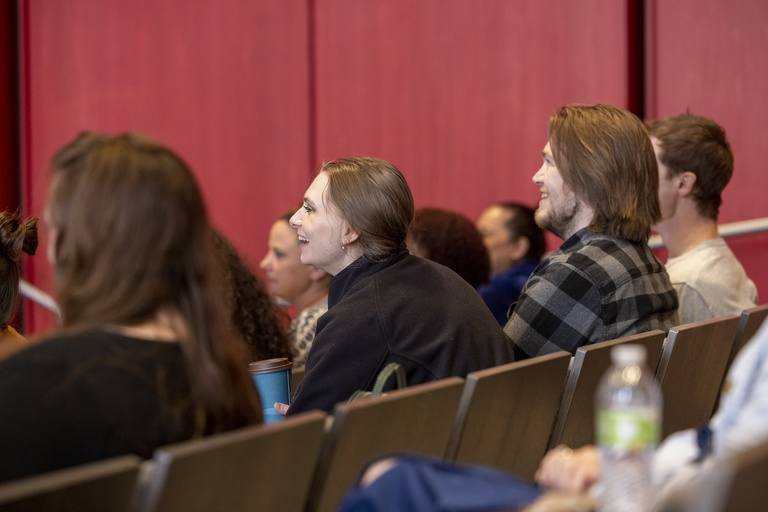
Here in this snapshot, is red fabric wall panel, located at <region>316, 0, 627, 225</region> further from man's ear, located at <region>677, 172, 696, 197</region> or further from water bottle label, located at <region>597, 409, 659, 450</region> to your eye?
water bottle label, located at <region>597, 409, 659, 450</region>

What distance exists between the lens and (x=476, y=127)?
15.9 feet

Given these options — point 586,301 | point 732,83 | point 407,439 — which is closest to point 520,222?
point 732,83

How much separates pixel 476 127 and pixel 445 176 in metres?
0.33

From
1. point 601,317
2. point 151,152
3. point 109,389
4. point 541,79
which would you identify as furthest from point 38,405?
point 541,79

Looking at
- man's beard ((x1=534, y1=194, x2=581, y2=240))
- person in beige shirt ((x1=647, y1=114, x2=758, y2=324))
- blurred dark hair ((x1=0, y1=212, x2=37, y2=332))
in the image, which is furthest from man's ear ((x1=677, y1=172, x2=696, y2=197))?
blurred dark hair ((x1=0, y1=212, x2=37, y2=332))

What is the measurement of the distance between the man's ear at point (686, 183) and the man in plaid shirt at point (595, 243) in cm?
60

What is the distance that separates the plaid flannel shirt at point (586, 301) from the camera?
2.35 meters

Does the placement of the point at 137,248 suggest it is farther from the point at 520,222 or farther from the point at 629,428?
the point at 520,222

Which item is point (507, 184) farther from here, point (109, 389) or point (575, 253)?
point (109, 389)

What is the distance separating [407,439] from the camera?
60.3 inches

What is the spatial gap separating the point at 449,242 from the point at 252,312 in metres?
1.21

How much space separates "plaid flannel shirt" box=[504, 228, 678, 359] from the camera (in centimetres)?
235

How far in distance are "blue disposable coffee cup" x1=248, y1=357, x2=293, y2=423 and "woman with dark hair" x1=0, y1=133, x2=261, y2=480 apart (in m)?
0.94

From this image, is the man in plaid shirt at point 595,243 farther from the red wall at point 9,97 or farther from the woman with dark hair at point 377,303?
the red wall at point 9,97
